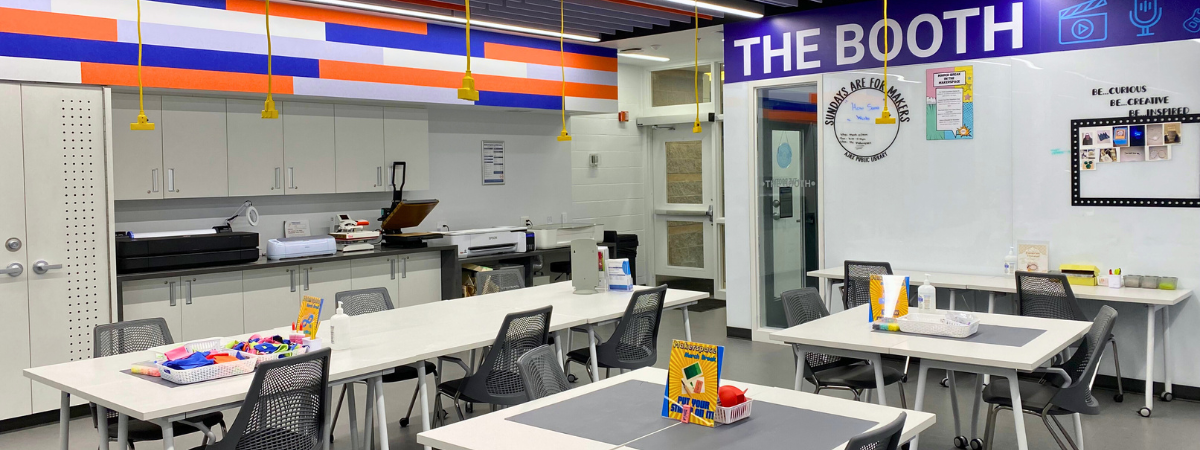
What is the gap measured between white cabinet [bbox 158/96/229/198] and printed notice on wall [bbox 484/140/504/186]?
107 inches

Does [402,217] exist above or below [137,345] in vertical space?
above

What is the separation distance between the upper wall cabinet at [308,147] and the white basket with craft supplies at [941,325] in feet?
15.8

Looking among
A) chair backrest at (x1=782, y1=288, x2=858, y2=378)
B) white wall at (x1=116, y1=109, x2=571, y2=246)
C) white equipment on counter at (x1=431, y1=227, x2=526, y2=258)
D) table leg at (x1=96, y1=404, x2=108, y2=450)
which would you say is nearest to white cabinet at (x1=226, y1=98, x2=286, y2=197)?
white wall at (x1=116, y1=109, x2=571, y2=246)

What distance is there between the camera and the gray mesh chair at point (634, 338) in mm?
5055

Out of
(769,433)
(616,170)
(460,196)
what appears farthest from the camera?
(616,170)

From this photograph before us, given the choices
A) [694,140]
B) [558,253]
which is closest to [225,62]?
[558,253]

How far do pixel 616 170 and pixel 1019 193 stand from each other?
17.1 feet

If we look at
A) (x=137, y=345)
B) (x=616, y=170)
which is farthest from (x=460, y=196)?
(x=137, y=345)

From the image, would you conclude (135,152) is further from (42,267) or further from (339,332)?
(339,332)

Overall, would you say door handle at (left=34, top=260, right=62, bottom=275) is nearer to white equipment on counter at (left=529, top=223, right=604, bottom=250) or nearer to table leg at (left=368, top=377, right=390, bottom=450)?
table leg at (left=368, top=377, right=390, bottom=450)

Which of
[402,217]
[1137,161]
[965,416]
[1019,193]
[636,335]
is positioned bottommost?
[965,416]

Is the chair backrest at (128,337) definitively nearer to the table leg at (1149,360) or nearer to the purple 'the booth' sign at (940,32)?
the purple 'the booth' sign at (940,32)

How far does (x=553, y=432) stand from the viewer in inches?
115

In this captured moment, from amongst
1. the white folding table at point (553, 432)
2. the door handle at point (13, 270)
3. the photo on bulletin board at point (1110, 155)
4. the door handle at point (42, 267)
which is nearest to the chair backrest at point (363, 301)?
the door handle at point (42, 267)
